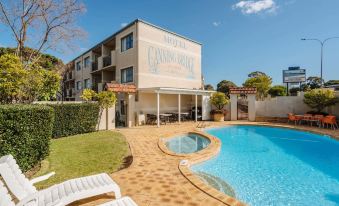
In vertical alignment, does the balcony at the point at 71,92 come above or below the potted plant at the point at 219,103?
above

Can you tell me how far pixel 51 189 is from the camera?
368 centimetres

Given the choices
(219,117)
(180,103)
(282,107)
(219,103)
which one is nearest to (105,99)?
(180,103)

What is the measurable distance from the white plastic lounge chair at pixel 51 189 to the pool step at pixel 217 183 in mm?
3233

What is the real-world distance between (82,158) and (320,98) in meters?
19.3

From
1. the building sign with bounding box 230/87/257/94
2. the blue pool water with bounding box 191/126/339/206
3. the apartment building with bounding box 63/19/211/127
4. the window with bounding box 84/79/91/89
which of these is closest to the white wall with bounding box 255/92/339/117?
the building sign with bounding box 230/87/257/94

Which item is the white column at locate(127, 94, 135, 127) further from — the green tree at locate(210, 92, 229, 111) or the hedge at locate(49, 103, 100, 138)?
the green tree at locate(210, 92, 229, 111)

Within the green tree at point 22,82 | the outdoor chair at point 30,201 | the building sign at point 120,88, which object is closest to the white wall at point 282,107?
the building sign at point 120,88

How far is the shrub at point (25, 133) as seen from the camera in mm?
5000

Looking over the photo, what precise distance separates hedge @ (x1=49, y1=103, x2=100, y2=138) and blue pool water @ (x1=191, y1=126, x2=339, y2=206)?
29.1ft

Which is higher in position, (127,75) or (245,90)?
(127,75)

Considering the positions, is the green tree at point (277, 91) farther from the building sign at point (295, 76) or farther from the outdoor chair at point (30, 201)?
the outdoor chair at point (30, 201)

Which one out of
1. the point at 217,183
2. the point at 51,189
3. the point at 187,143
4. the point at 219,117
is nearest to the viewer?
the point at 51,189

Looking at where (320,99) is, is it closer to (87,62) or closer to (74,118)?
(74,118)

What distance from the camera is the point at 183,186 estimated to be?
193 inches
